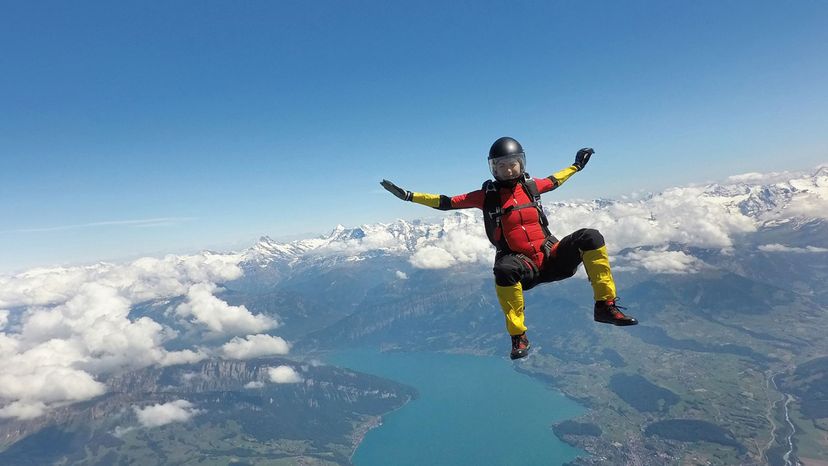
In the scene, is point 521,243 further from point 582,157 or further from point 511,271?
point 582,157

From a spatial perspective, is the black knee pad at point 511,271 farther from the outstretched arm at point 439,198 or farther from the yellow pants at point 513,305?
the outstretched arm at point 439,198

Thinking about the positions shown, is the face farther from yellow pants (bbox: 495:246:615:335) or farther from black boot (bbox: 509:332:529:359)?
black boot (bbox: 509:332:529:359)

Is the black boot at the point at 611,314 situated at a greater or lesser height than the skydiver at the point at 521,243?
lesser

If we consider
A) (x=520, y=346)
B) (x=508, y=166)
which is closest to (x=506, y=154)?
(x=508, y=166)

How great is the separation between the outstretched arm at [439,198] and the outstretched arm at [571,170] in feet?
4.61

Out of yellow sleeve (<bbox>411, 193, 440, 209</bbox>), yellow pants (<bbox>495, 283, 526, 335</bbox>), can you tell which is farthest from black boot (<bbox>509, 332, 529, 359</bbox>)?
yellow sleeve (<bbox>411, 193, 440, 209</bbox>)

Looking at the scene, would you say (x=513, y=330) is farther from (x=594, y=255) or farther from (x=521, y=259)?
(x=594, y=255)

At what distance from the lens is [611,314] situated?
7652 mm

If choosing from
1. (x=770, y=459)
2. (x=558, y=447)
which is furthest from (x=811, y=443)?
(x=558, y=447)

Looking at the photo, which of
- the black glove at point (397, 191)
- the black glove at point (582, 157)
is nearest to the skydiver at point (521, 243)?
the black glove at point (397, 191)

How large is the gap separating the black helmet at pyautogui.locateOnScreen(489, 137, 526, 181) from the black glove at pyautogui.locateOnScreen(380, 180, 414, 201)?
6.26ft

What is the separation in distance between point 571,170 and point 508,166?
2.25m

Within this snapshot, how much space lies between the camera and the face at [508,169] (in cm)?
825

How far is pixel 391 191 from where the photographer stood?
8969mm
